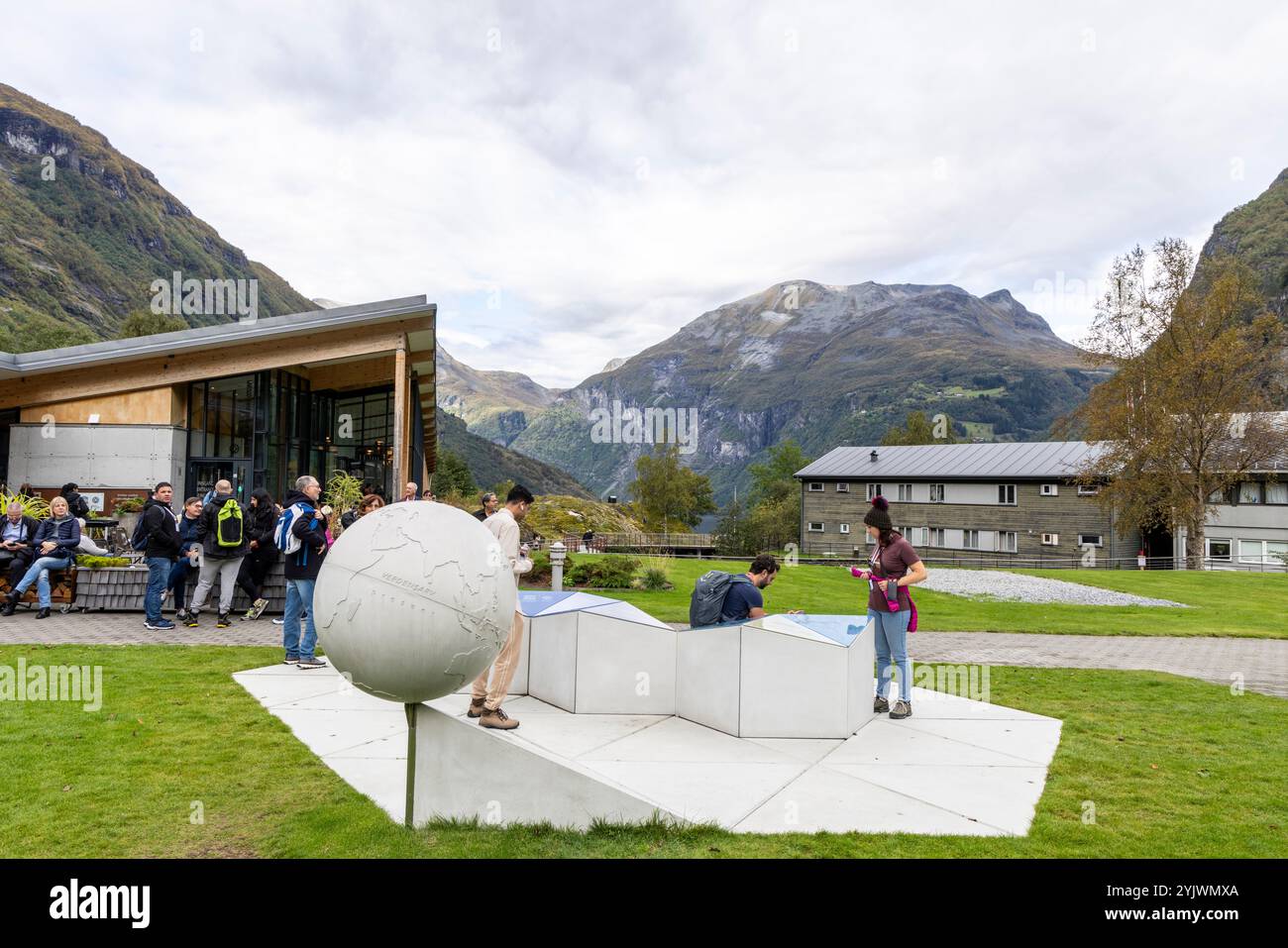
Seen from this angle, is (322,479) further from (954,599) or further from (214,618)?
(954,599)

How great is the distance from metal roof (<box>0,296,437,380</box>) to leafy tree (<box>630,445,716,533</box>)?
182ft

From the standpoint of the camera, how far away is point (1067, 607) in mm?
18172

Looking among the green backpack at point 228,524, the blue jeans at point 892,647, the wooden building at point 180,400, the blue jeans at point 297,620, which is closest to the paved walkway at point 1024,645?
the green backpack at point 228,524

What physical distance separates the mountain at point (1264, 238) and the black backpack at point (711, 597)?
104208 millimetres

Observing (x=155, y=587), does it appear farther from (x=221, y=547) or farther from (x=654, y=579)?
(x=654, y=579)

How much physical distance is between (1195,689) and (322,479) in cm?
2689

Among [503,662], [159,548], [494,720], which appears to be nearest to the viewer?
[494,720]

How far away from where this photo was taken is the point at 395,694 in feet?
13.0

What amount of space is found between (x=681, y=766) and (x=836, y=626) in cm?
226

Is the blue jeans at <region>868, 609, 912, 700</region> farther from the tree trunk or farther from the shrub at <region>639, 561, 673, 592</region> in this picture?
A: the tree trunk

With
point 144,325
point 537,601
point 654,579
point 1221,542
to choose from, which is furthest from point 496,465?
point 537,601

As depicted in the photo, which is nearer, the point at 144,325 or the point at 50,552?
the point at 50,552

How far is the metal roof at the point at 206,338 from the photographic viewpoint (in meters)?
17.4

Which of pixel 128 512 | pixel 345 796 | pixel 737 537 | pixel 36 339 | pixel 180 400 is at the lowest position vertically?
pixel 737 537
